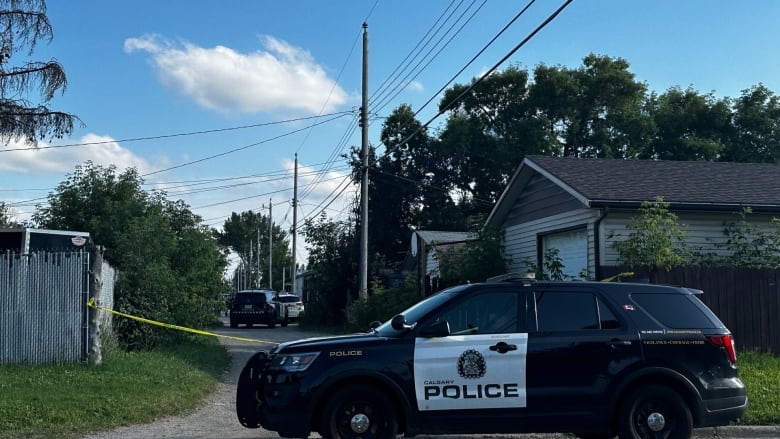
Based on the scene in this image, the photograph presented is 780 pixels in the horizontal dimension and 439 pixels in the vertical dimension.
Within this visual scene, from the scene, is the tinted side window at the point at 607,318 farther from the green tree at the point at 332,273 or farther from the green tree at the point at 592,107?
the green tree at the point at 592,107

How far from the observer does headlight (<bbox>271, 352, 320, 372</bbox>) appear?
7.54m

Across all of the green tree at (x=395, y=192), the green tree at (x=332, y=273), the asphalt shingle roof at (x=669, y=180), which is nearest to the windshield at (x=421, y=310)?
the asphalt shingle roof at (x=669, y=180)

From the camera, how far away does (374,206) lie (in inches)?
1714

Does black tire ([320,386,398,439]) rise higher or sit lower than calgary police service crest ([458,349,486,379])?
lower

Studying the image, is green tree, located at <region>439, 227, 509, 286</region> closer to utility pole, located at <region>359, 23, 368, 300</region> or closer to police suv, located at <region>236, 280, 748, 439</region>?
utility pole, located at <region>359, 23, 368, 300</region>

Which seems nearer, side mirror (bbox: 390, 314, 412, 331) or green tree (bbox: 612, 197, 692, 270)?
side mirror (bbox: 390, 314, 412, 331)

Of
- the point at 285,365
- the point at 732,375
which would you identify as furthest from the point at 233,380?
the point at 732,375

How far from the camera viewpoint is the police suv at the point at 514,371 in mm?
7484

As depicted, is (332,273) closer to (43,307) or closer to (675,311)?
(43,307)

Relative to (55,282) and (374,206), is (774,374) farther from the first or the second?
(374,206)

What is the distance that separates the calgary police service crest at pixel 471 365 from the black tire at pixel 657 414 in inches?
59.1

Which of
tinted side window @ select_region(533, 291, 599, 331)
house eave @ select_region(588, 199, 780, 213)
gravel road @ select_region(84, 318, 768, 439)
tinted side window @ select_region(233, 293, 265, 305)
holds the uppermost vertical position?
house eave @ select_region(588, 199, 780, 213)

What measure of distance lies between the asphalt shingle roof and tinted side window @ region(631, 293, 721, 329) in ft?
22.4

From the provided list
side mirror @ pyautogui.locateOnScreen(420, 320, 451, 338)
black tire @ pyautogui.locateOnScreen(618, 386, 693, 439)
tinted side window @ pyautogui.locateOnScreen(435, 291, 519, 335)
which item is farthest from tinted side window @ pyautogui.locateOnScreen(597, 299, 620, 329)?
side mirror @ pyautogui.locateOnScreen(420, 320, 451, 338)
